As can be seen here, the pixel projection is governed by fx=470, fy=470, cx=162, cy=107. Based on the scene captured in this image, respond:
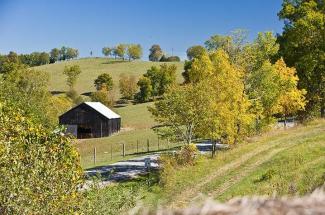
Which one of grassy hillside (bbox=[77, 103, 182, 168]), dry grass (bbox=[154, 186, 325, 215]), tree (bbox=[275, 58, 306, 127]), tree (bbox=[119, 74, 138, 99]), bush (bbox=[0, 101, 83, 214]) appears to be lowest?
grassy hillside (bbox=[77, 103, 182, 168])

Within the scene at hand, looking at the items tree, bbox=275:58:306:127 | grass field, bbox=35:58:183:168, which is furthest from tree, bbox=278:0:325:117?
grass field, bbox=35:58:183:168

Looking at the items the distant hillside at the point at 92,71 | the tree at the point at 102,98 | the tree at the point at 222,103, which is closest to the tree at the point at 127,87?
the tree at the point at 102,98

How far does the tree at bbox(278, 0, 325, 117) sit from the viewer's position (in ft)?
163

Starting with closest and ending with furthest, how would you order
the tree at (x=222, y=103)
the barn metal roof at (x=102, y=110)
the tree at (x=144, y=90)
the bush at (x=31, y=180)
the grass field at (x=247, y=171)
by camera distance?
the bush at (x=31, y=180) < the grass field at (x=247, y=171) < the tree at (x=222, y=103) < the barn metal roof at (x=102, y=110) < the tree at (x=144, y=90)

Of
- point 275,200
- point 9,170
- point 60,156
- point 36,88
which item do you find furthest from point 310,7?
point 36,88

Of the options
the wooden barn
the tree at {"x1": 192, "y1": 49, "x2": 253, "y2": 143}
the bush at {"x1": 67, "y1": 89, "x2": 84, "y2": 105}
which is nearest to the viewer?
the tree at {"x1": 192, "y1": 49, "x2": 253, "y2": 143}

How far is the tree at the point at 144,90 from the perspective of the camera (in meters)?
130

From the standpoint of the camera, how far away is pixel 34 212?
11805 mm

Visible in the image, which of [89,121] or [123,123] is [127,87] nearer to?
[123,123]

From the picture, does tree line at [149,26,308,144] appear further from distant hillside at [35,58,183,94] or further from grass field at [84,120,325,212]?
distant hillside at [35,58,183,94]

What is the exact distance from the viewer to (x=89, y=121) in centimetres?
8838

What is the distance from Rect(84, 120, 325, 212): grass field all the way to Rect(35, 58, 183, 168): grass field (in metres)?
17.7

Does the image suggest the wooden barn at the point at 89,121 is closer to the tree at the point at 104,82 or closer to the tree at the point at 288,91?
the tree at the point at 288,91

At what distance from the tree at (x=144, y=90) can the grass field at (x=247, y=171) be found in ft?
302
